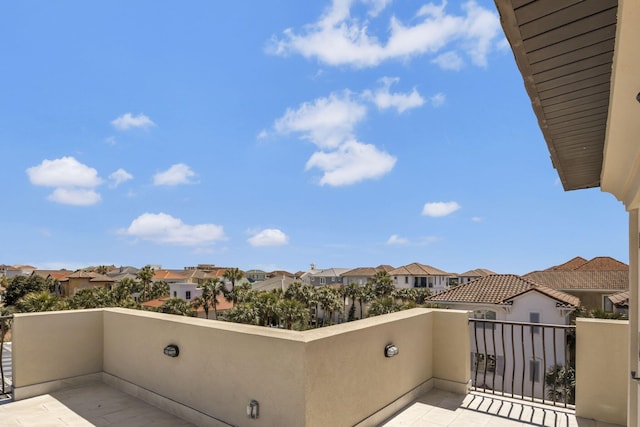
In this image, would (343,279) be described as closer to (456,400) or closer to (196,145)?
(196,145)

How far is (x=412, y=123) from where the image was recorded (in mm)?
13445

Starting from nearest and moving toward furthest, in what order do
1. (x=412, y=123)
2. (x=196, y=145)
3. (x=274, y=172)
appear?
(x=412, y=123), (x=196, y=145), (x=274, y=172)

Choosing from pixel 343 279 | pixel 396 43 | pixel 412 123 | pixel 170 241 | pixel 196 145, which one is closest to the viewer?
pixel 396 43

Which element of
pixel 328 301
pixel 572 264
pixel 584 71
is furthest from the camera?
pixel 572 264

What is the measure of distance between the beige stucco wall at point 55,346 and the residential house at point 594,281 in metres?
28.0

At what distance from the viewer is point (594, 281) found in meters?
27.3

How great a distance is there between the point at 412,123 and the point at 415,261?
129 ft

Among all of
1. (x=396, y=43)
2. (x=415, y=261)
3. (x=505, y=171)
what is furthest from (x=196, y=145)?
(x=415, y=261)

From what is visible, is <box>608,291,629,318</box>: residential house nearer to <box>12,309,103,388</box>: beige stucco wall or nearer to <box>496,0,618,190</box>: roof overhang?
<box>496,0,618,190</box>: roof overhang

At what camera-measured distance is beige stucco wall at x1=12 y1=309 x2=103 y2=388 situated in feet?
15.4

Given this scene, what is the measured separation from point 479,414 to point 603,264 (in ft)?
122

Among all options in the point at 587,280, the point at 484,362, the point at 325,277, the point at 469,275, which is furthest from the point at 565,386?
the point at 325,277

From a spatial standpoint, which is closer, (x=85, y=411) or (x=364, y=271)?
(x=85, y=411)

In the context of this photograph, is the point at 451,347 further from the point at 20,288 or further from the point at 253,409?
the point at 20,288
